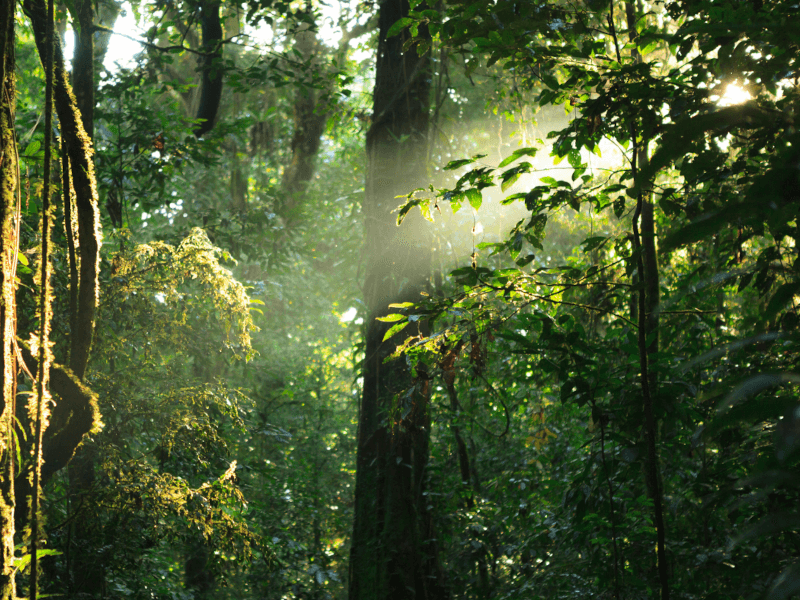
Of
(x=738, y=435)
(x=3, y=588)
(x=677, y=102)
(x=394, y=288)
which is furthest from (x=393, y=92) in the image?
(x=3, y=588)

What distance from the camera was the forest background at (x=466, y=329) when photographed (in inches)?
49.3

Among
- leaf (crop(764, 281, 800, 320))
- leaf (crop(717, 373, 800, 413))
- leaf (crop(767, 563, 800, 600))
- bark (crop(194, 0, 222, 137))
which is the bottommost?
leaf (crop(767, 563, 800, 600))

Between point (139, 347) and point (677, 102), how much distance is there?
11.0ft

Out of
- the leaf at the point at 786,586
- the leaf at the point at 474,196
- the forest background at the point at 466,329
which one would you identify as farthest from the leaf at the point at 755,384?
the leaf at the point at 474,196

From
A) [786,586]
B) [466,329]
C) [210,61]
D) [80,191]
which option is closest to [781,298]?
[786,586]

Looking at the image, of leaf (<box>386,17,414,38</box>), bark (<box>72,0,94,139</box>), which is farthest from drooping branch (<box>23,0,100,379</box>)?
bark (<box>72,0,94,139</box>)

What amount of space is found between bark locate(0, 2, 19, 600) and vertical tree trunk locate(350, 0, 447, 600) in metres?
2.04

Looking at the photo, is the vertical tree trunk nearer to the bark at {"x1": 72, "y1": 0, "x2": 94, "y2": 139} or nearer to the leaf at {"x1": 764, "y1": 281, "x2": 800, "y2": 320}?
the bark at {"x1": 72, "y1": 0, "x2": 94, "y2": 139}

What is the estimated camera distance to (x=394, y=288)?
369cm

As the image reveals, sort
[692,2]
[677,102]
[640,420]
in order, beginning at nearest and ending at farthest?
[677,102], [692,2], [640,420]

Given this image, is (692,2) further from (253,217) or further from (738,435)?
(253,217)

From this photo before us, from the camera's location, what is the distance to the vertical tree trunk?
10.6ft

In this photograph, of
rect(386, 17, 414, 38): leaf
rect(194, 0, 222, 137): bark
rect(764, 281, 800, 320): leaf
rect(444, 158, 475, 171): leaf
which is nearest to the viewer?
rect(764, 281, 800, 320): leaf

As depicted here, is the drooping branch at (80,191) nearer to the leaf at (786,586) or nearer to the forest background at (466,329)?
the forest background at (466,329)
